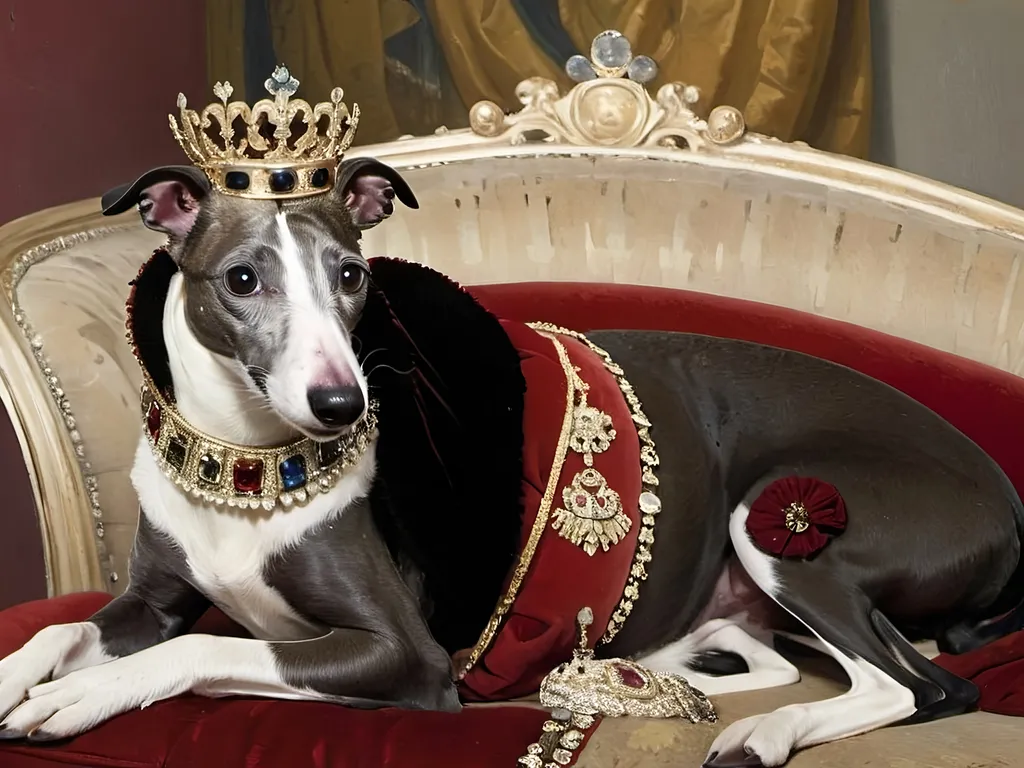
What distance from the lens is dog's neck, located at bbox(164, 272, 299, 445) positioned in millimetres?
1250

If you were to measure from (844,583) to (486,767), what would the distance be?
0.55 m

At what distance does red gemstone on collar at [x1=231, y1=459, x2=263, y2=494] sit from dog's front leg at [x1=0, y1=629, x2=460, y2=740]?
176 millimetres

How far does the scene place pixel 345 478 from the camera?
4.31 ft

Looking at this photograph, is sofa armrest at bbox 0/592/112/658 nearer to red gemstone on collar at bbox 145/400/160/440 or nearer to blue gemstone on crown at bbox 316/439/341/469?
red gemstone on collar at bbox 145/400/160/440

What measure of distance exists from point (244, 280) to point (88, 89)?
109 cm

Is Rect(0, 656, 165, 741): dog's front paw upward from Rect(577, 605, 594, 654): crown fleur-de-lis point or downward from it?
upward

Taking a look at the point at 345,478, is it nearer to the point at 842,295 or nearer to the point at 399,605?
the point at 399,605

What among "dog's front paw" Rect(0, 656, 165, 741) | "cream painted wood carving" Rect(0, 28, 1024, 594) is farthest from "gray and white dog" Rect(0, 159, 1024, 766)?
"cream painted wood carving" Rect(0, 28, 1024, 594)

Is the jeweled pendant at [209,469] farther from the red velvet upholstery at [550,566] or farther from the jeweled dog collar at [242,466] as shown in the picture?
the red velvet upholstery at [550,566]

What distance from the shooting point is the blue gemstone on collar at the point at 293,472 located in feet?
4.18

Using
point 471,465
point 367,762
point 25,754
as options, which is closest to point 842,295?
point 471,465

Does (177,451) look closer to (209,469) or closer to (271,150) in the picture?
(209,469)

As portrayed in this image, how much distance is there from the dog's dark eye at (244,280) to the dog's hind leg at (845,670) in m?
0.73

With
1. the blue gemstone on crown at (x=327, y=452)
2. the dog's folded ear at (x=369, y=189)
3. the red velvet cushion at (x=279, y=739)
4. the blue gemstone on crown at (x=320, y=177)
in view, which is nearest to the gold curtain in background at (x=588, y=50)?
the dog's folded ear at (x=369, y=189)
